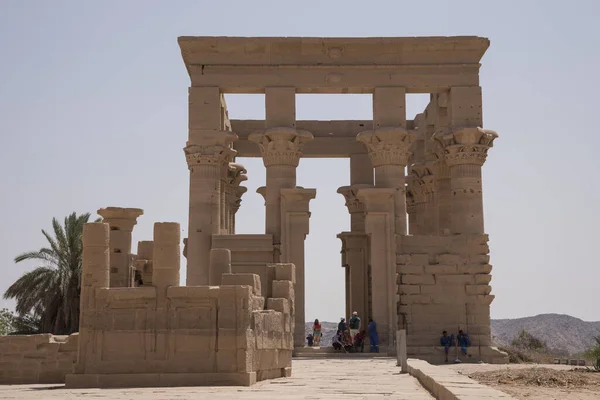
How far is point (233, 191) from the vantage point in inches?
1303

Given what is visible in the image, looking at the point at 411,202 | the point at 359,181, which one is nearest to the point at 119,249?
the point at 359,181

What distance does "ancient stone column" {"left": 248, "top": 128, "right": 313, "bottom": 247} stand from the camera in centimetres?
2670

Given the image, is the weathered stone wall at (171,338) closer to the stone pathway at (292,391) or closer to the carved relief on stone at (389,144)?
the stone pathway at (292,391)

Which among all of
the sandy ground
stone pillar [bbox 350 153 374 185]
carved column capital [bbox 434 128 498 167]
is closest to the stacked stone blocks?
the sandy ground

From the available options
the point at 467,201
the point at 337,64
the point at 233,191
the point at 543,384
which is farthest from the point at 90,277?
the point at 233,191

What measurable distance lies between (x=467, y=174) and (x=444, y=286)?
3.26 metres

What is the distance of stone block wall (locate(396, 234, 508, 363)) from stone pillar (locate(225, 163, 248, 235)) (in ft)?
25.6

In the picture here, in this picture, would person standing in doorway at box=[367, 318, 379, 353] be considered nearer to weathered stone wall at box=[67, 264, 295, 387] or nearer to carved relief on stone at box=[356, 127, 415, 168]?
carved relief on stone at box=[356, 127, 415, 168]

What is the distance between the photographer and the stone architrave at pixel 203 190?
26438mm

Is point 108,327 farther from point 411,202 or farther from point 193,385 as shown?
point 411,202

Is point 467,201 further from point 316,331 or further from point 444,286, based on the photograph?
point 316,331

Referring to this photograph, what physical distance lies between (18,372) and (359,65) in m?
14.4

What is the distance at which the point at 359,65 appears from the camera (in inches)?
1065

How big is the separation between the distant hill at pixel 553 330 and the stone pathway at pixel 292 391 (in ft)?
204
